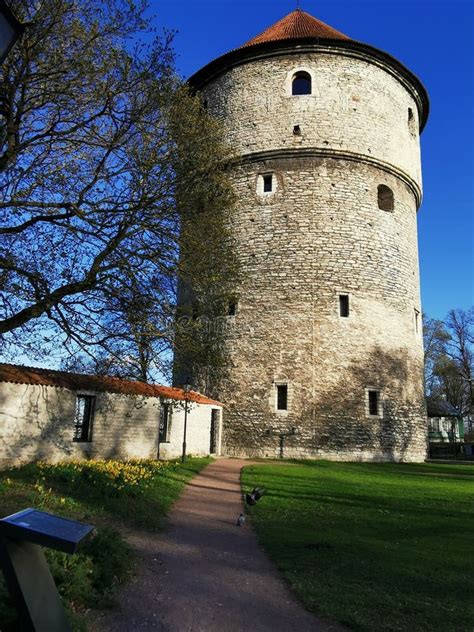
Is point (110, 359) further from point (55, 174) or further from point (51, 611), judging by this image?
point (51, 611)

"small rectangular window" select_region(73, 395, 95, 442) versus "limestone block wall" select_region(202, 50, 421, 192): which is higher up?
"limestone block wall" select_region(202, 50, 421, 192)

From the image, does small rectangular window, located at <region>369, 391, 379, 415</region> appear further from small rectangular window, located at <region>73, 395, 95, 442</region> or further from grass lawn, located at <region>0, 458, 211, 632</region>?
small rectangular window, located at <region>73, 395, 95, 442</region>

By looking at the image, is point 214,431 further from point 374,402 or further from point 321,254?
point 321,254

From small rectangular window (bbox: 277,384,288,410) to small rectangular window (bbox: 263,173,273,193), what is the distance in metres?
7.66

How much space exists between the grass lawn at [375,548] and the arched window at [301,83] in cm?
1553

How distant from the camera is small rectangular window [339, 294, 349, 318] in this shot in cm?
1925

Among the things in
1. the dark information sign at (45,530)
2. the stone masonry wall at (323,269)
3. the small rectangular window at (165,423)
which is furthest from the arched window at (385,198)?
the dark information sign at (45,530)

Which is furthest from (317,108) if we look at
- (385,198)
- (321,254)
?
(321,254)

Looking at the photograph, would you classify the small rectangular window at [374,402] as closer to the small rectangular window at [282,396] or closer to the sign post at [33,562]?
the small rectangular window at [282,396]

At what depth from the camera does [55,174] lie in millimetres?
8969

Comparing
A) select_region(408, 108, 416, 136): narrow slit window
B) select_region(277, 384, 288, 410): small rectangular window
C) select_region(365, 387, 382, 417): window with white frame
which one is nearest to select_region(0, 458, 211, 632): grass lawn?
select_region(277, 384, 288, 410): small rectangular window

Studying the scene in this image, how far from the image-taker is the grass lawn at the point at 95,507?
398 centimetres

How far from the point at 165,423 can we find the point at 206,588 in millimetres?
11484

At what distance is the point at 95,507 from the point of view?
6.86 metres
